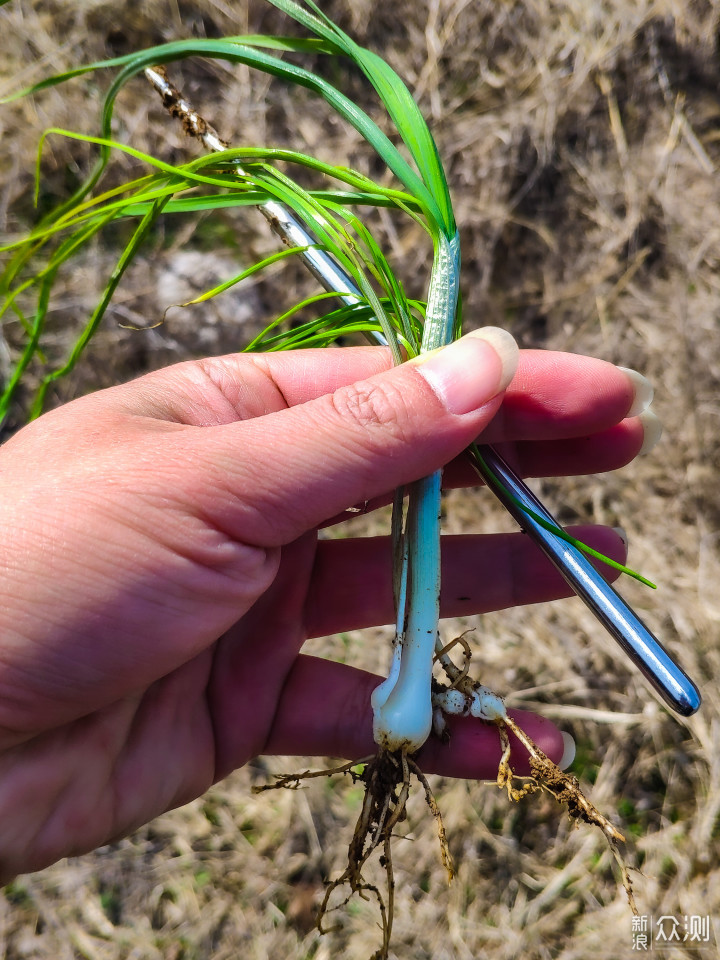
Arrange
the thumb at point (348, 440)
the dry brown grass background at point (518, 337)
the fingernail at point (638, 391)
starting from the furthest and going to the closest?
the dry brown grass background at point (518, 337)
the fingernail at point (638, 391)
the thumb at point (348, 440)

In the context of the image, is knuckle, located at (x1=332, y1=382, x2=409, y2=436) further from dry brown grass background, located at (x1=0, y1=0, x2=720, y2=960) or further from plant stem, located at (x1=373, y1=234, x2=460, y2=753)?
dry brown grass background, located at (x1=0, y1=0, x2=720, y2=960)

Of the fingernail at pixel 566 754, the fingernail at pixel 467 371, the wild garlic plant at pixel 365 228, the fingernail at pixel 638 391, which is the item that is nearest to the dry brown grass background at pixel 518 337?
the fingernail at pixel 566 754

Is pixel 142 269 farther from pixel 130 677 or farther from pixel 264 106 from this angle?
pixel 130 677

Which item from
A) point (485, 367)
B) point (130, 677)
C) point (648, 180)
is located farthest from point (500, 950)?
point (648, 180)

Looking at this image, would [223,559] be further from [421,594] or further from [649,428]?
[649,428]

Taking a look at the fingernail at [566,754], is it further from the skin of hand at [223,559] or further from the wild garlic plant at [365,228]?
the wild garlic plant at [365,228]

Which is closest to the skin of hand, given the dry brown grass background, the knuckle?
the knuckle
